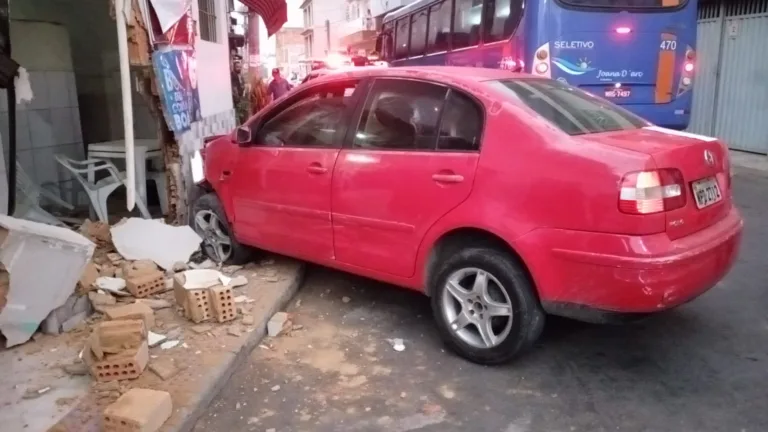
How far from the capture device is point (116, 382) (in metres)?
3.42

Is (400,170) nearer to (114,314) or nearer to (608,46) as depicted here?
(114,314)

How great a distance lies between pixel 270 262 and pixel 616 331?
2.81 m

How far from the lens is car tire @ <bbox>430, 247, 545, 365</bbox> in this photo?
3.51 metres

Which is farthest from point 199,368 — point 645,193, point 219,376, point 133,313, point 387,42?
point 387,42

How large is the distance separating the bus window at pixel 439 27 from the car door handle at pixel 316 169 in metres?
7.02

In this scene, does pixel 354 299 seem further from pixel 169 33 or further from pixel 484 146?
pixel 169 33

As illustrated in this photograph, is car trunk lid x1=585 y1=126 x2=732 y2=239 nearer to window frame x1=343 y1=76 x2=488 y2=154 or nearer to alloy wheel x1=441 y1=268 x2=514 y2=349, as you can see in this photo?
window frame x1=343 y1=76 x2=488 y2=154

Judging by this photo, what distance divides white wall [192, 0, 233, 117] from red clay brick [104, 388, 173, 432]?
4541 millimetres

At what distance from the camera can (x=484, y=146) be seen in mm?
3602

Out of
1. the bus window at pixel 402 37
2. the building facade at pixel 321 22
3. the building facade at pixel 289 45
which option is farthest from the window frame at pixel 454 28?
the building facade at pixel 289 45

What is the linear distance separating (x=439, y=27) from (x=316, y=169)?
769 cm

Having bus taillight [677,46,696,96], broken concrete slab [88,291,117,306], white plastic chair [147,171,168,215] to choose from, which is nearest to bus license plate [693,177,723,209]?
broken concrete slab [88,291,117,306]

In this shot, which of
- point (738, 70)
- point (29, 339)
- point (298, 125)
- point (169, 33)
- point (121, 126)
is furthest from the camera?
point (738, 70)

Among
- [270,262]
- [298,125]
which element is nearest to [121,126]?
[270,262]
